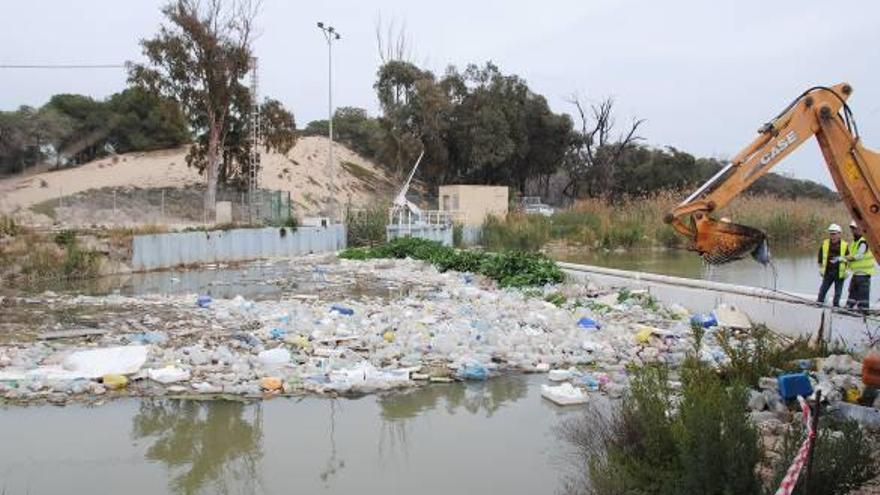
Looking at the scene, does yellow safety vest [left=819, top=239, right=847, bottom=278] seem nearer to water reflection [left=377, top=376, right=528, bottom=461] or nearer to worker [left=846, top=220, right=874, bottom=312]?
worker [left=846, top=220, right=874, bottom=312]

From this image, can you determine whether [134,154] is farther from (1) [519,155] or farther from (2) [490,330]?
(2) [490,330]

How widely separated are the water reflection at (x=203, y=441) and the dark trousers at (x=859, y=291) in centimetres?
755

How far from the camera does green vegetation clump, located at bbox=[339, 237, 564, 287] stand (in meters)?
15.7

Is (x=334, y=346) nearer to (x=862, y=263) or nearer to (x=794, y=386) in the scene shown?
(x=794, y=386)

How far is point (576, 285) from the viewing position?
14703 mm

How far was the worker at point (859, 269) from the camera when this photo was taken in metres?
9.82

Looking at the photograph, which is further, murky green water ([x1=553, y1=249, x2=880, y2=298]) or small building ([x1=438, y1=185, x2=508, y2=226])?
small building ([x1=438, y1=185, x2=508, y2=226])

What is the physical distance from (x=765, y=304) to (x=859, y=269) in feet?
4.26

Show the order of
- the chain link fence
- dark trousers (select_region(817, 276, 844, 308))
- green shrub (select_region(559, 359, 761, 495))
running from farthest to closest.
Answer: the chain link fence → dark trousers (select_region(817, 276, 844, 308)) → green shrub (select_region(559, 359, 761, 495))

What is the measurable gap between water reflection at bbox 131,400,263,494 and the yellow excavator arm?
4.50 metres

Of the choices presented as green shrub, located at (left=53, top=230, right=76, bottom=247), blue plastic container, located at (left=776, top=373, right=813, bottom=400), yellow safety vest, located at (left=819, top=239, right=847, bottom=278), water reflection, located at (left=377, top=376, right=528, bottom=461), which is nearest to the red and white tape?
blue plastic container, located at (left=776, top=373, right=813, bottom=400)

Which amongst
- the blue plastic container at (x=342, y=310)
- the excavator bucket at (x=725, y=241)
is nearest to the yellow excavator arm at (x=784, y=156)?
the excavator bucket at (x=725, y=241)

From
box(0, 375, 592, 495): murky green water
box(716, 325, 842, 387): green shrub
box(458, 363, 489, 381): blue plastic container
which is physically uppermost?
box(716, 325, 842, 387): green shrub

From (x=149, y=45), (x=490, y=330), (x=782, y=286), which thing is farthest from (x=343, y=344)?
(x=149, y=45)
